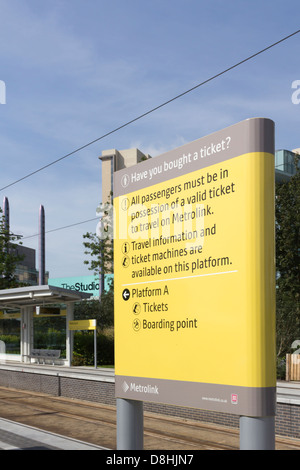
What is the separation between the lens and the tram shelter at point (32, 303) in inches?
982

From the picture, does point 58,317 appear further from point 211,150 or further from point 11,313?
point 211,150

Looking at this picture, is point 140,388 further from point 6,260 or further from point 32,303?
point 6,260

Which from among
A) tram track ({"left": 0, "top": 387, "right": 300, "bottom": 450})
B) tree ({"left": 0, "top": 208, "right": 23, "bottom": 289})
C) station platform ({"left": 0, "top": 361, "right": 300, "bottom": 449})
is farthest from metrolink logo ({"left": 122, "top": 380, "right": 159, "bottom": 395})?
tree ({"left": 0, "top": 208, "right": 23, "bottom": 289})

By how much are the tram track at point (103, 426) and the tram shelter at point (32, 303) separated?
604 cm

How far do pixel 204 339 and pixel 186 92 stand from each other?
13.3 meters

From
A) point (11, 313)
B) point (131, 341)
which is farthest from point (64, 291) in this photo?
point (131, 341)

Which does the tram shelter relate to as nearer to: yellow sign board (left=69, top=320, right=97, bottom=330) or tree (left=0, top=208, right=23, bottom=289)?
yellow sign board (left=69, top=320, right=97, bottom=330)

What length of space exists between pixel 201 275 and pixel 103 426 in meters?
Answer: 10.3

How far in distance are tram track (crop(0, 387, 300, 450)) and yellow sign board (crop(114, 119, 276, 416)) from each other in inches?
273

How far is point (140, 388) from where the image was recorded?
5.04 meters

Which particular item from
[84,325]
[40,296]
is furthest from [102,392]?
[40,296]

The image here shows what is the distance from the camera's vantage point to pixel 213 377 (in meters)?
4.31

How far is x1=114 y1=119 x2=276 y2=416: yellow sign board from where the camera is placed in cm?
404

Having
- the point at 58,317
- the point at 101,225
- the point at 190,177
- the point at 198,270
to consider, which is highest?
the point at 101,225
